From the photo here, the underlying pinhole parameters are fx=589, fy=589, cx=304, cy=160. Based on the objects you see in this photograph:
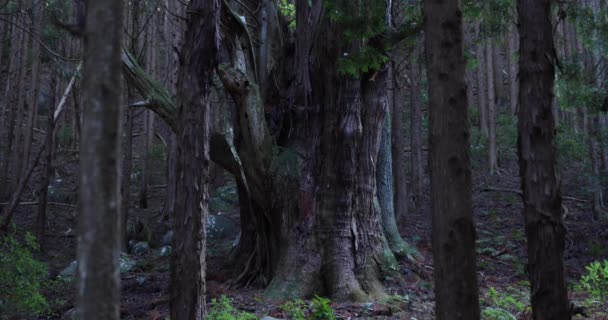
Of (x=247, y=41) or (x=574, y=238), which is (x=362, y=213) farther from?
(x=574, y=238)

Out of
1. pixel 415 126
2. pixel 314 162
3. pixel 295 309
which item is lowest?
pixel 295 309

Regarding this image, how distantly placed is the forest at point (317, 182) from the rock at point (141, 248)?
9 cm

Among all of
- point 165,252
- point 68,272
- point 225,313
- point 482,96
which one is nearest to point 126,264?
point 68,272

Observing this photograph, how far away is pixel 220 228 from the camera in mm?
15555

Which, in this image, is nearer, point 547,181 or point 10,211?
point 547,181

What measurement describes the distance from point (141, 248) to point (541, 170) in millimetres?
11807

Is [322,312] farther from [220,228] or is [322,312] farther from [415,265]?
[220,228]

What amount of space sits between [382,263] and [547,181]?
5.00 m

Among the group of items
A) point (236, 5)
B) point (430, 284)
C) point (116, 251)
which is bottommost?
point (430, 284)

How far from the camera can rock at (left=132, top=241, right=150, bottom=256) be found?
14.8 meters

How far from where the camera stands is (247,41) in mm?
9078

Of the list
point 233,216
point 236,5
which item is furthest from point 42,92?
point 236,5

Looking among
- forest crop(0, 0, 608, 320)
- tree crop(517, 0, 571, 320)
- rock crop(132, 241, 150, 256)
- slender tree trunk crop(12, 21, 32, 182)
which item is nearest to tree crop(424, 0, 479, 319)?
forest crop(0, 0, 608, 320)

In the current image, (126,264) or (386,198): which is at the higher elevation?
(386,198)
